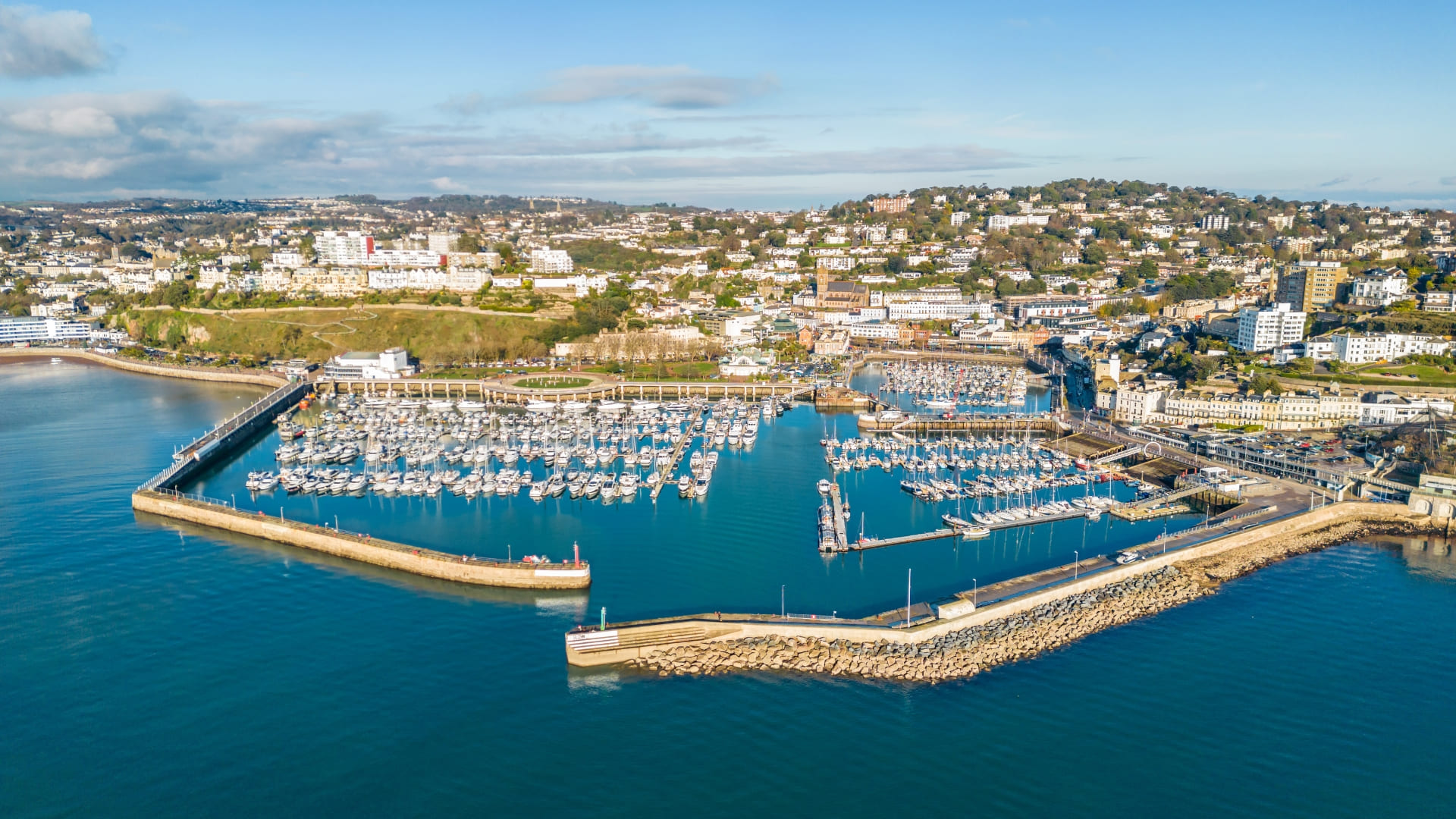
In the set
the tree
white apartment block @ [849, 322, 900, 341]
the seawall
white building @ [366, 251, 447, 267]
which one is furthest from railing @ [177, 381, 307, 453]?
the tree

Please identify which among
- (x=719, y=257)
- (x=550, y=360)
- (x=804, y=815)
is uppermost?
(x=719, y=257)

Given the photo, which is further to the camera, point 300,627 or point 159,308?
point 159,308

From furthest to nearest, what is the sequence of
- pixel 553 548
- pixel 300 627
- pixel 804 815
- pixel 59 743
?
1. pixel 553 548
2. pixel 300 627
3. pixel 59 743
4. pixel 804 815

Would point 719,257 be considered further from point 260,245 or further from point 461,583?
point 461,583

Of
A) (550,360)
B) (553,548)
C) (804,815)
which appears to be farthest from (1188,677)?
(550,360)

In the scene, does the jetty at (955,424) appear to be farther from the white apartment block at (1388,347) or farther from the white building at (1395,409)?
the white apartment block at (1388,347)

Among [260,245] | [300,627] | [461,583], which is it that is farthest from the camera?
[260,245]

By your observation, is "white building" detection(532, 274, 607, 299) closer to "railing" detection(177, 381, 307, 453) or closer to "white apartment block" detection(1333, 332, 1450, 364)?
"railing" detection(177, 381, 307, 453)
